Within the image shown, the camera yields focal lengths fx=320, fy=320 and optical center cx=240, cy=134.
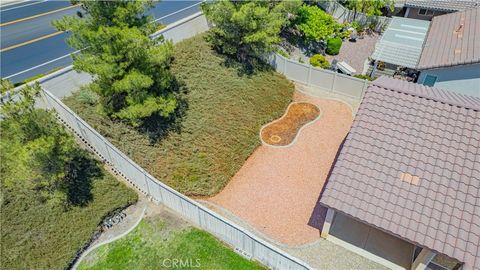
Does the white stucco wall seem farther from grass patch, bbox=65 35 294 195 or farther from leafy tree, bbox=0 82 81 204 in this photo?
leafy tree, bbox=0 82 81 204

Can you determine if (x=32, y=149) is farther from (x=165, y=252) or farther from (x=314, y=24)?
A: (x=314, y=24)

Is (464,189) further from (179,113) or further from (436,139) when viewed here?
(179,113)

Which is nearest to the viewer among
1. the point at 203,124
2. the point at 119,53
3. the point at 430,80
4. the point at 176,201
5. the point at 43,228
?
the point at 43,228

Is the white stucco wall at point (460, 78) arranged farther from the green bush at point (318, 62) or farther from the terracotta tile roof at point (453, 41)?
the green bush at point (318, 62)

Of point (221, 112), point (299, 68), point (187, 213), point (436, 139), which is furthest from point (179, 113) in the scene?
point (436, 139)

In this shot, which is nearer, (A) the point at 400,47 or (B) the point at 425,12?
(A) the point at 400,47

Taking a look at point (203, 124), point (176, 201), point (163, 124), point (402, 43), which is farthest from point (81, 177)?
point (402, 43)
